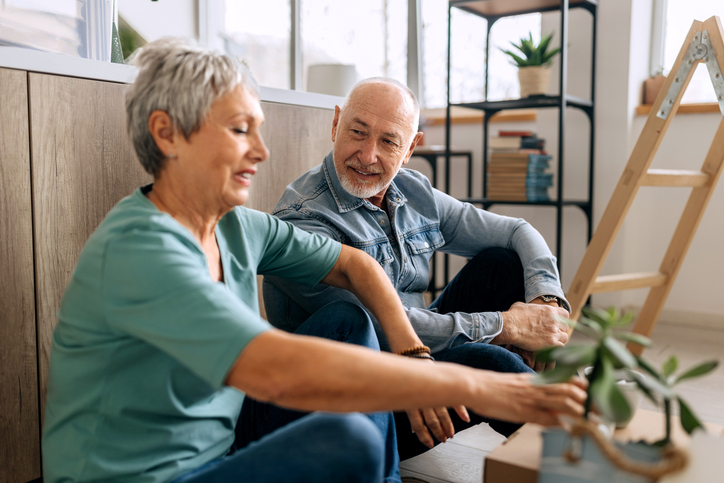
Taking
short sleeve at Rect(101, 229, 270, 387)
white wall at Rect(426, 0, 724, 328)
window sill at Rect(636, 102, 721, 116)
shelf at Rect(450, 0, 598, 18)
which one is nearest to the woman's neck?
short sleeve at Rect(101, 229, 270, 387)

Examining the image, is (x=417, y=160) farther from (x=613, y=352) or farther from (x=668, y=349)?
(x=613, y=352)

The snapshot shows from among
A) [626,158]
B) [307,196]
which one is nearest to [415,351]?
[307,196]

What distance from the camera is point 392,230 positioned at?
176 centimetres

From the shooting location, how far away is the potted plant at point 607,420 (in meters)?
0.71

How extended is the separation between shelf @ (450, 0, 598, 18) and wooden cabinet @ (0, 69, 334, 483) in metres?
2.17

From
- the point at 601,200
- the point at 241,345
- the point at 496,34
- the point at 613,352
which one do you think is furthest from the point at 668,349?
the point at 241,345

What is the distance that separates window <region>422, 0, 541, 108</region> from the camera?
3.86m

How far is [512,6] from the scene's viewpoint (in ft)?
10.5

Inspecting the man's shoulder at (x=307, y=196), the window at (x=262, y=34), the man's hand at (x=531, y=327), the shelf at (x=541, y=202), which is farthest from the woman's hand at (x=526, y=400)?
the window at (x=262, y=34)

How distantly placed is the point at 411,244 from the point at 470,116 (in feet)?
7.22

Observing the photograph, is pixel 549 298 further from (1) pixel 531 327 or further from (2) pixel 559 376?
(2) pixel 559 376

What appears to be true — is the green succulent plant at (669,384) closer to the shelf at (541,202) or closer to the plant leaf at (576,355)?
the plant leaf at (576,355)

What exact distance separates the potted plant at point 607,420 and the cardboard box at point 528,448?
0.15 meters

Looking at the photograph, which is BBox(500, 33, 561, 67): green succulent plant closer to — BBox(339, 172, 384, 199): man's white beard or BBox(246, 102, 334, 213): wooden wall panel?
BBox(246, 102, 334, 213): wooden wall panel
